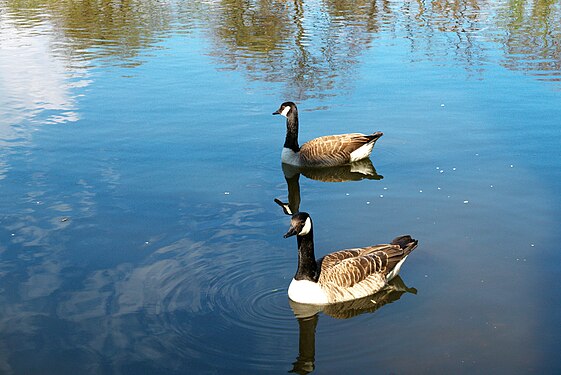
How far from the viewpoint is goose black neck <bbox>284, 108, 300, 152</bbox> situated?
16281 mm

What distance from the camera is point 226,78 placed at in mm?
24000

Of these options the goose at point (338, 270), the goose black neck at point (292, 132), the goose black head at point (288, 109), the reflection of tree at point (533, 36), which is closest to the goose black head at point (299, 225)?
the goose at point (338, 270)

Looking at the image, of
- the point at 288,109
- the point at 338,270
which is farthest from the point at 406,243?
the point at 288,109

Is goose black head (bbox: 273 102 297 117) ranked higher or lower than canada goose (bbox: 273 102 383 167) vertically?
higher

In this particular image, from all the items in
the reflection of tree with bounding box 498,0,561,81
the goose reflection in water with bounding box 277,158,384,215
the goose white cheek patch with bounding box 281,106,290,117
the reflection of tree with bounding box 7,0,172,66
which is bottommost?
the goose reflection in water with bounding box 277,158,384,215

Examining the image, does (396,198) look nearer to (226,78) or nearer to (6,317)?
(6,317)

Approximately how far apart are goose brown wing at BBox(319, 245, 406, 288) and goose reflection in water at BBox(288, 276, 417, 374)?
0.30 m

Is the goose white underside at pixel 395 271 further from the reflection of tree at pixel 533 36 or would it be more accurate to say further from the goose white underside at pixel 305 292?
the reflection of tree at pixel 533 36

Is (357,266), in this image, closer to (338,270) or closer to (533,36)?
(338,270)

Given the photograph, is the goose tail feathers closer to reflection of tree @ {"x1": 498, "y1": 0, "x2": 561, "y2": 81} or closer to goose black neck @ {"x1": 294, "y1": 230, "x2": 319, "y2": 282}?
goose black neck @ {"x1": 294, "y1": 230, "x2": 319, "y2": 282}

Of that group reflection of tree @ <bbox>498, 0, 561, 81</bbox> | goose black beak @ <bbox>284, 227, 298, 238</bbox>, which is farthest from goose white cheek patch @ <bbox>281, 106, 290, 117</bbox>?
reflection of tree @ <bbox>498, 0, 561, 81</bbox>

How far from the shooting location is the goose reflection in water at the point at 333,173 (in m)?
15.4

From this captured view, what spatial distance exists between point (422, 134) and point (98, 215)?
7736mm

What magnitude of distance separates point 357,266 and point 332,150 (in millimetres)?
5794
